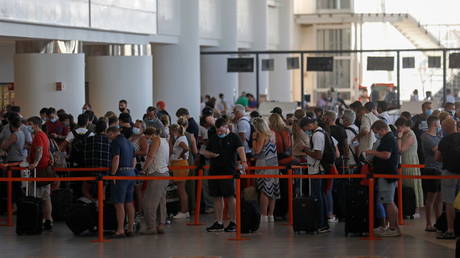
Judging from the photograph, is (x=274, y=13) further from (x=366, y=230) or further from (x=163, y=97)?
(x=366, y=230)

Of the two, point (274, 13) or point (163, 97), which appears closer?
point (163, 97)

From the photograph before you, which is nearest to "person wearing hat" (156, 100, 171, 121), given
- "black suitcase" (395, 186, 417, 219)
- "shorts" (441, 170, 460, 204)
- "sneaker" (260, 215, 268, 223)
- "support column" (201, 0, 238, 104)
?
"sneaker" (260, 215, 268, 223)

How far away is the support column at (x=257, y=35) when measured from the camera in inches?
1706

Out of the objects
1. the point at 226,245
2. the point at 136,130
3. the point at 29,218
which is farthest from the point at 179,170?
the point at 226,245

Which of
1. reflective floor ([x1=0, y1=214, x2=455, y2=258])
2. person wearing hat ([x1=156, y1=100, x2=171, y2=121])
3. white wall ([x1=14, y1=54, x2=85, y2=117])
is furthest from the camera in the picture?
white wall ([x1=14, y1=54, x2=85, y2=117])

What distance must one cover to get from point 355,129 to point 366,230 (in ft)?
9.35

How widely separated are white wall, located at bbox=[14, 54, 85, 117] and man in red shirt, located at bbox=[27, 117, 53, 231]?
709cm

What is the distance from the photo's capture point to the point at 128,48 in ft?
91.5

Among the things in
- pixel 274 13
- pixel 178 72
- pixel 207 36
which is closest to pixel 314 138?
pixel 178 72

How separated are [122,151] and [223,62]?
22.6m

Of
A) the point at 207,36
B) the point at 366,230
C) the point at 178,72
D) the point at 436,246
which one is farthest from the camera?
the point at 207,36

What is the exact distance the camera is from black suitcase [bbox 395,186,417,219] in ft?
56.8

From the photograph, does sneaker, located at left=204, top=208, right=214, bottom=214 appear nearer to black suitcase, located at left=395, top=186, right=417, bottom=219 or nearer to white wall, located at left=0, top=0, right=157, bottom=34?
black suitcase, located at left=395, top=186, right=417, bottom=219

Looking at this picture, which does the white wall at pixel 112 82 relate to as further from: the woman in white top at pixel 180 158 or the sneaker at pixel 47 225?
the sneaker at pixel 47 225
